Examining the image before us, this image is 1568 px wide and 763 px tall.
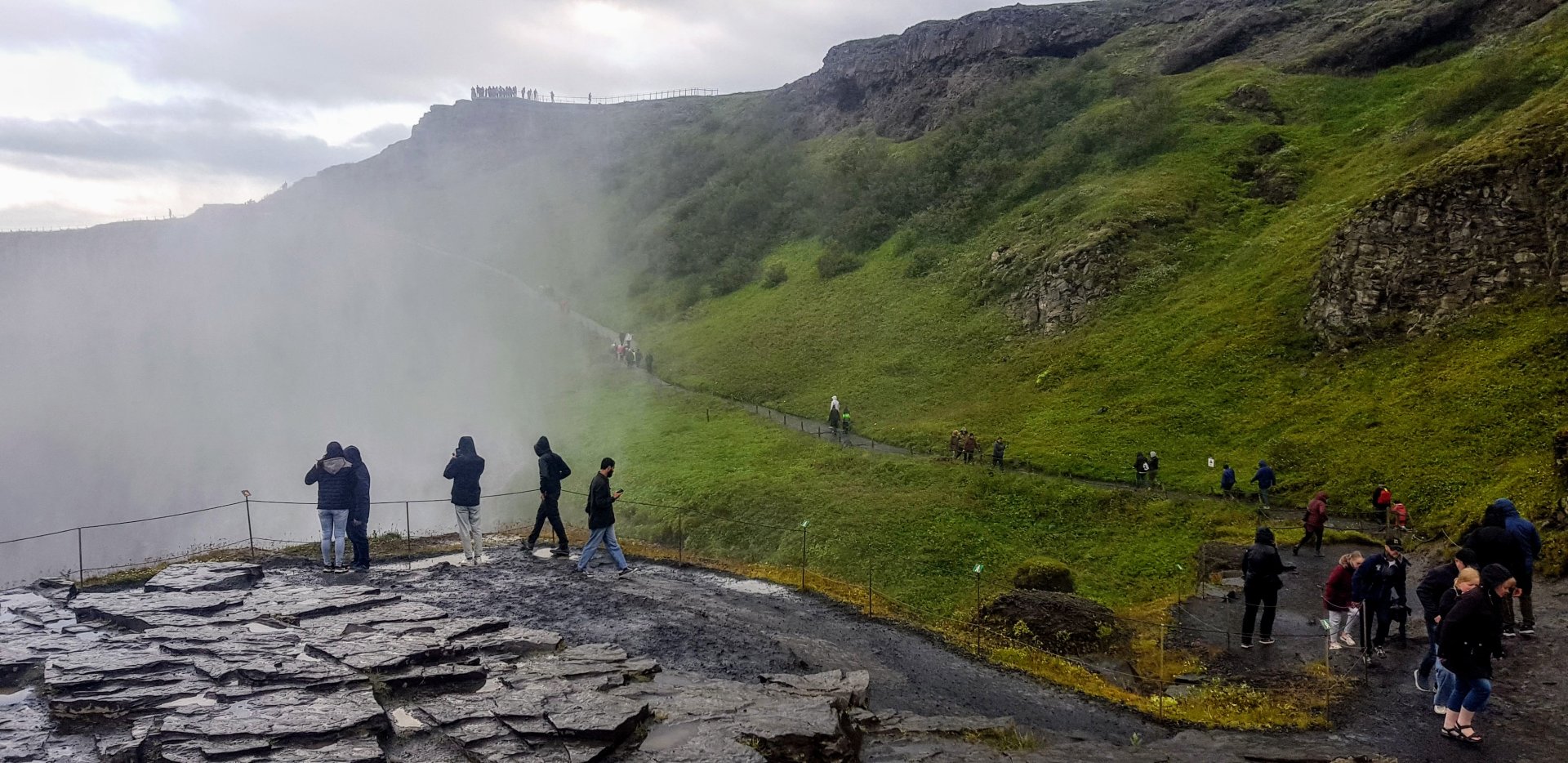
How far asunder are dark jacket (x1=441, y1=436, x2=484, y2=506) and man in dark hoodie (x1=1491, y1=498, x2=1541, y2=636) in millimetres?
17209

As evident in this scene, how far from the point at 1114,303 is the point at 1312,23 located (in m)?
44.7

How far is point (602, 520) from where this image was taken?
17.2 m

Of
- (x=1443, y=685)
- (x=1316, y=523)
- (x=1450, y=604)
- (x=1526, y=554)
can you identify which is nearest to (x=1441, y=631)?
(x=1443, y=685)

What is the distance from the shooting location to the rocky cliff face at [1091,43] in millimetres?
56281

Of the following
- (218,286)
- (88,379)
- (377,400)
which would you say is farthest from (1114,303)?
(218,286)

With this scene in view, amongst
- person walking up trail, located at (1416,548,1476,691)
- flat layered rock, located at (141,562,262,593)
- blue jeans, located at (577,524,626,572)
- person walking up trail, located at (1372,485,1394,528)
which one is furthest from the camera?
person walking up trail, located at (1372,485,1394,528)

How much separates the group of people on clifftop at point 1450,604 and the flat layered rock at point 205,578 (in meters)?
17.2

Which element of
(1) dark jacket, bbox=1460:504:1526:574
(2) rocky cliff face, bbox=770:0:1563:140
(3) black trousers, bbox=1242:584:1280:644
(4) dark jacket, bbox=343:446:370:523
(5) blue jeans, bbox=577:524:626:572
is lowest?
(3) black trousers, bbox=1242:584:1280:644

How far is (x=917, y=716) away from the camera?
11.1 meters

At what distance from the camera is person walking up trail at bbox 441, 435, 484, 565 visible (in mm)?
17281

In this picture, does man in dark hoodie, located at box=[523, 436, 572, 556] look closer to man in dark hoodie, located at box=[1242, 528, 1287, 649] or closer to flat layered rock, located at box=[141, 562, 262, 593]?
flat layered rock, located at box=[141, 562, 262, 593]

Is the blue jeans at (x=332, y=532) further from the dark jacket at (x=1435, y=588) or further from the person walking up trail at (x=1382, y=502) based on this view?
the person walking up trail at (x=1382, y=502)

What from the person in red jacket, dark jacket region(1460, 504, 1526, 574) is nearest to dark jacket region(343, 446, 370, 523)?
dark jacket region(1460, 504, 1526, 574)

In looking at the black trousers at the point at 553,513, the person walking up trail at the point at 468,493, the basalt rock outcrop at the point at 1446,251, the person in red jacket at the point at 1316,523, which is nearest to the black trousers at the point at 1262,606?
the person in red jacket at the point at 1316,523
